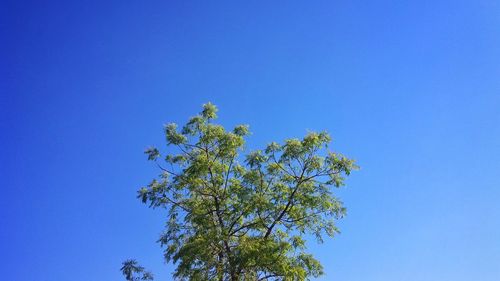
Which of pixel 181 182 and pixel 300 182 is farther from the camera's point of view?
pixel 181 182

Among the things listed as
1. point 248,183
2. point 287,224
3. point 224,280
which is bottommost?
point 224,280

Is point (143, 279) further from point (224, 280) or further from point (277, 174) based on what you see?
point (277, 174)

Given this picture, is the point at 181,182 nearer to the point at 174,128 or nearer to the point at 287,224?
the point at 174,128

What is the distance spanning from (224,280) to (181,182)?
16.2ft

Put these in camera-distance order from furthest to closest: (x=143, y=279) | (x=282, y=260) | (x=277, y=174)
→ (x=143, y=279), (x=277, y=174), (x=282, y=260)

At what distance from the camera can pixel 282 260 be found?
72.8 ft

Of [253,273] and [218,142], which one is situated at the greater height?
[218,142]

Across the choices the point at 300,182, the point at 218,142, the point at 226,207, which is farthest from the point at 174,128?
the point at 300,182

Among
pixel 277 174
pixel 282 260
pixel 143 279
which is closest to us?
pixel 282 260

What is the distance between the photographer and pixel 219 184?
964 inches

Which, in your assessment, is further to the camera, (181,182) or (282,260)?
(181,182)

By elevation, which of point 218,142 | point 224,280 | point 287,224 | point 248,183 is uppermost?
point 218,142

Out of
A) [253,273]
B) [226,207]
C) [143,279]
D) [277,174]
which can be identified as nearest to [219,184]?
[226,207]

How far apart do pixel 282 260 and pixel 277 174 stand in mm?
3708
